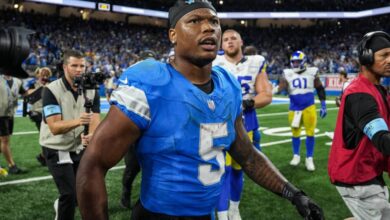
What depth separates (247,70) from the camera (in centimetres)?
477

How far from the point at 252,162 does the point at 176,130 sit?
2.41ft

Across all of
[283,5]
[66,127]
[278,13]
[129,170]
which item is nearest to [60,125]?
[66,127]

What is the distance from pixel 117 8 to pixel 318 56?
68.9 feet

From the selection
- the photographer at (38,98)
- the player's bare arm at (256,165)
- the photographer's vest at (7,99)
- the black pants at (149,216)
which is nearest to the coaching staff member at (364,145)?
the player's bare arm at (256,165)

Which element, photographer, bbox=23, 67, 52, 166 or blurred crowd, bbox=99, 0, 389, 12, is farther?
blurred crowd, bbox=99, 0, 389, 12

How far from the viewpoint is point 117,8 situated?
3834cm

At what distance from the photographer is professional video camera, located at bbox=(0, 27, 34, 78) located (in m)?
1.57

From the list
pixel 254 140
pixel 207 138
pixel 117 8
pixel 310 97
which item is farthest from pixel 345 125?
pixel 117 8

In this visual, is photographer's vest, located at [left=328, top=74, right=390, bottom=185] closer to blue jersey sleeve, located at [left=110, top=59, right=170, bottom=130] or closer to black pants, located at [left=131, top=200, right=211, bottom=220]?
black pants, located at [left=131, top=200, right=211, bottom=220]

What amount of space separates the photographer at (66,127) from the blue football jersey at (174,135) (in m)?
1.90

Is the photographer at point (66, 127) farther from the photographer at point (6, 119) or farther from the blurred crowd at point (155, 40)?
the blurred crowd at point (155, 40)

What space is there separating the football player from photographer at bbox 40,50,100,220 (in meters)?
1.89

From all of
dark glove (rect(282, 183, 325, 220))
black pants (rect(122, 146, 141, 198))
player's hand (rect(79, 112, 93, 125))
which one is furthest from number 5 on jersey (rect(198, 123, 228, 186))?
black pants (rect(122, 146, 141, 198))

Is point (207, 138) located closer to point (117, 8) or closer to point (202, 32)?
point (202, 32)
